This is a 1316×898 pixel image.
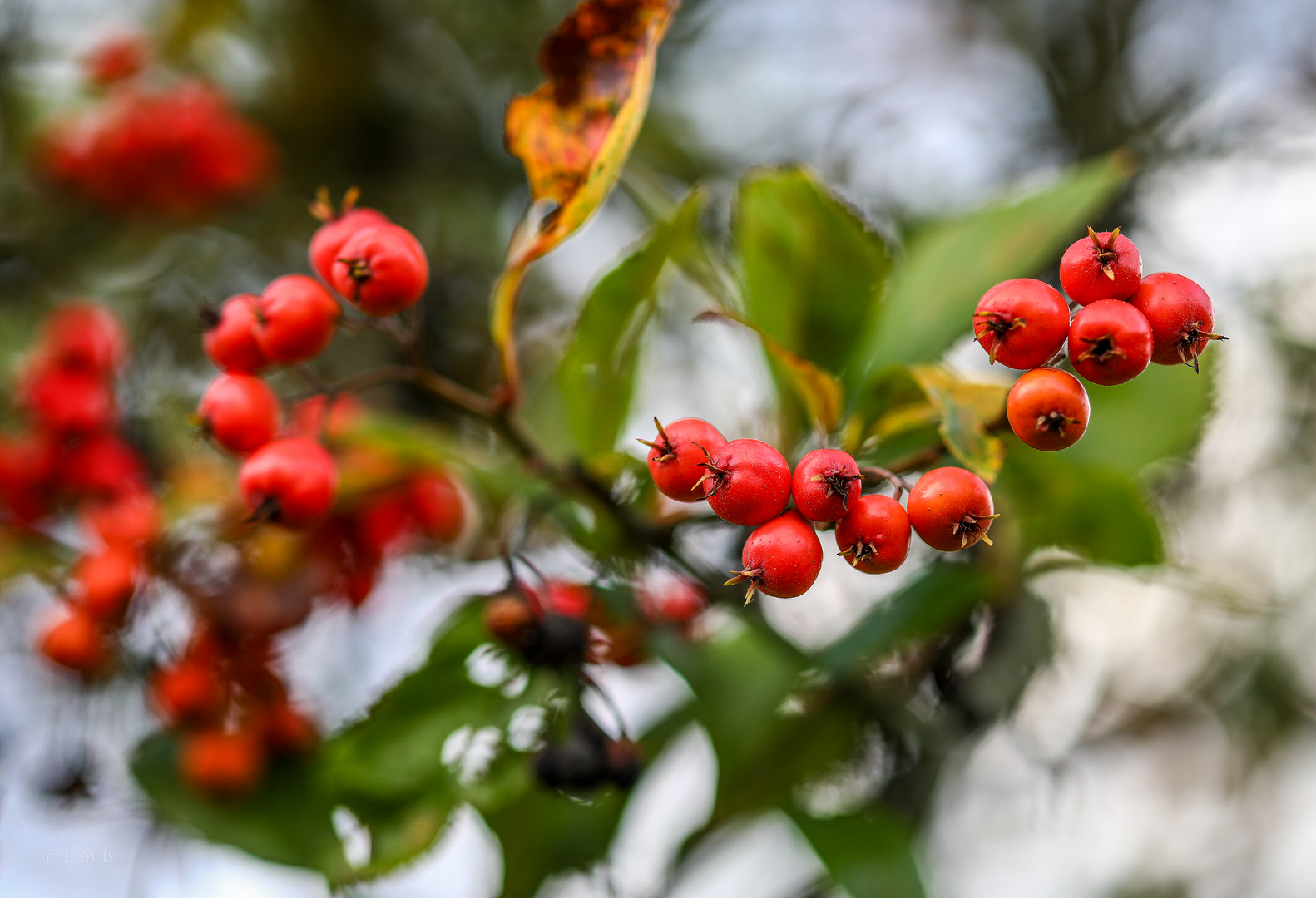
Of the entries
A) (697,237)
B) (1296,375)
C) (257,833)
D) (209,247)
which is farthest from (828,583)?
(209,247)

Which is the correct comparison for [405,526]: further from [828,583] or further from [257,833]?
[828,583]

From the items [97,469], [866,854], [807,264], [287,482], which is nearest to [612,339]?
[807,264]

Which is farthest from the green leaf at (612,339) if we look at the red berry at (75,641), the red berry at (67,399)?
the red berry at (67,399)

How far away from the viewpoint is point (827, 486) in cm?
53

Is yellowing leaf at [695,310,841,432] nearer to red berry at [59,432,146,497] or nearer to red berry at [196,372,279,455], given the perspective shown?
red berry at [196,372,279,455]

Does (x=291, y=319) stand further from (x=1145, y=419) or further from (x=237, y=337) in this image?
(x=1145, y=419)

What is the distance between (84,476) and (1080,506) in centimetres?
117

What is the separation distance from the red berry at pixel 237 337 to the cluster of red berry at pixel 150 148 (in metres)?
1.51

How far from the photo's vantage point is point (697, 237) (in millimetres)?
977

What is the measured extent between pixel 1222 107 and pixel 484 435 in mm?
1456

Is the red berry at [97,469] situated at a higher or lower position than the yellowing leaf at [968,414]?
lower

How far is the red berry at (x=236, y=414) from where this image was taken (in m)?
0.77

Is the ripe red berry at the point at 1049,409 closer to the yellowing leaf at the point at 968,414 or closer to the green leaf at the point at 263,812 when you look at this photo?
the yellowing leaf at the point at 968,414

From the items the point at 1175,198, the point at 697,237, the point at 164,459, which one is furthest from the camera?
the point at 1175,198
